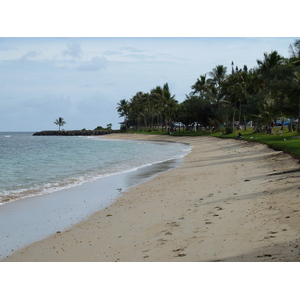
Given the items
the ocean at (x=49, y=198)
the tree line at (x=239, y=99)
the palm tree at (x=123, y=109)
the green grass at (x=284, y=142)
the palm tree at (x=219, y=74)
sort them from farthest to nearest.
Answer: the palm tree at (x=123, y=109), the palm tree at (x=219, y=74), the tree line at (x=239, y=99), the green grass at (x=284, y=142), the ocean at (x=49, y=198)

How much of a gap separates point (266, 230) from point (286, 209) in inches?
71.1

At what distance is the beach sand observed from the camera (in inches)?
271

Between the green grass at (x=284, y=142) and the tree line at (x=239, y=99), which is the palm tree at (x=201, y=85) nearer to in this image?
the tree line at (x=239, y=99)

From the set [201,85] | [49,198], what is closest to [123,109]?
[201,85]

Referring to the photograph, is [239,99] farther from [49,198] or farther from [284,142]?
[49,198]

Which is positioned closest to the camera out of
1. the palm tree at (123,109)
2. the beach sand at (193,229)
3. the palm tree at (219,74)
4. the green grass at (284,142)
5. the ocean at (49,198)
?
the beach sand at (193,229)

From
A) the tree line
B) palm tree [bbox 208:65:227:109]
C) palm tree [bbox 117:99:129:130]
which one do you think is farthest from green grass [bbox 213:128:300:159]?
palm tree [bbox 117:99:129:130]

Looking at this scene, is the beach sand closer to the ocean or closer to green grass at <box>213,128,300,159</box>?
the ocean

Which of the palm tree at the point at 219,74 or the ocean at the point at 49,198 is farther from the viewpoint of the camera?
the palm tree at the point at 219,74

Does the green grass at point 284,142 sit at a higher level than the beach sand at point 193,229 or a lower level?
higher

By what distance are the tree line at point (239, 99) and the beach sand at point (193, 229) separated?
19.2 metres

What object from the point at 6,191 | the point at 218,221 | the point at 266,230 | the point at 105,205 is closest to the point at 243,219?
the point at 218,221

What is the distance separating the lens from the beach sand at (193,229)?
22.6 ft

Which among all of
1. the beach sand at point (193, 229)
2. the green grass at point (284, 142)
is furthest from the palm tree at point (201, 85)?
the beach sand at point (193, 229)
